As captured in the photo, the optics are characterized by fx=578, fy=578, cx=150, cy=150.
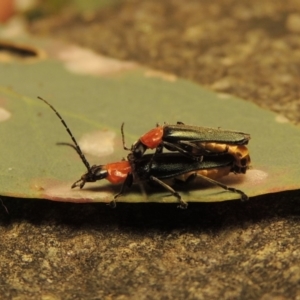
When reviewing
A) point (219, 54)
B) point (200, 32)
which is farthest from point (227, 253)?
point (200, 32)

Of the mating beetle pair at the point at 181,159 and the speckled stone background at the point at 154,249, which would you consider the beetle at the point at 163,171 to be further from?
the speckled stone background at the point at 154,249

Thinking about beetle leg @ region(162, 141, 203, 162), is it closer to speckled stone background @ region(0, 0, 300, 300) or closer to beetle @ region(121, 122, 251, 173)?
beetle @ region(121, 122, 251, 173)

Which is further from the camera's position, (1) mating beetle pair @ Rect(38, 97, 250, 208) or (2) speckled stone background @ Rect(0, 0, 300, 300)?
(1) mating beetle pair @ Rect(38, 97, 250, 208)

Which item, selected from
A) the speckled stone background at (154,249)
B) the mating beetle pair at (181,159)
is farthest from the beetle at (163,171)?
the speckled stone background at (154,249)

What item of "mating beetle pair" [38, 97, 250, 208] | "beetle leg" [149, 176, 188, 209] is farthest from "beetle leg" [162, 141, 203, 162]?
"beetle leg" [149, 176, 188, 209]

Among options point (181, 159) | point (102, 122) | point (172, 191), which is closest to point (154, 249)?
point (172, 191)

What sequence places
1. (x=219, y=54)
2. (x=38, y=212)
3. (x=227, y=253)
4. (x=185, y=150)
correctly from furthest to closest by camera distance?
1. (x=219, y=54)
2. (x=38, y=212)
3. (x=185, y=150)
4. (x=227, y=253)

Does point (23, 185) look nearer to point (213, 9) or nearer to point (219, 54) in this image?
point (219, 54)
